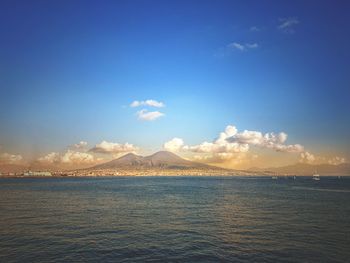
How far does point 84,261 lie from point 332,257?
25.1m

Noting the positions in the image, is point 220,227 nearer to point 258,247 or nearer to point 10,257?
point 258,247

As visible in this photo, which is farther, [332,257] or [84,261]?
[332,257]

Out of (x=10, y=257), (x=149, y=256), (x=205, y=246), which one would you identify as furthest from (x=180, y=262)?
(x=10, y=257)

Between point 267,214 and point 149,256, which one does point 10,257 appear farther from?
point 267,214

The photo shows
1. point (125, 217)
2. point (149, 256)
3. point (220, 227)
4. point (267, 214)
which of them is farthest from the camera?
point (267, 214)

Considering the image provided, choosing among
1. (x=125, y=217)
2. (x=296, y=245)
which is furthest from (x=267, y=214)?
(x=125, y=217)

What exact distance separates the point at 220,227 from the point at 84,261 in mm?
22918

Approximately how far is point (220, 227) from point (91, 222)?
21.1 meters

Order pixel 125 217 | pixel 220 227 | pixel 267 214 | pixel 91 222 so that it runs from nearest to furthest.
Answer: pixel 220 227
pixel 91 222
pixel 125 217
pixel 267 214

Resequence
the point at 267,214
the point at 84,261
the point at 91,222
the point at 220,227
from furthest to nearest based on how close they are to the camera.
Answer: the point at 267,214 → the point at 91,222 → the point at 220,227 → the point at 84,261

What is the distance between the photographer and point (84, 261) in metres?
28.0

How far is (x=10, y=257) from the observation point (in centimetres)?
2955

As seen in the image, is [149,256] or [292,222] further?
[292,222]

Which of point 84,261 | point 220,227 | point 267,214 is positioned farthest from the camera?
point 267,214
